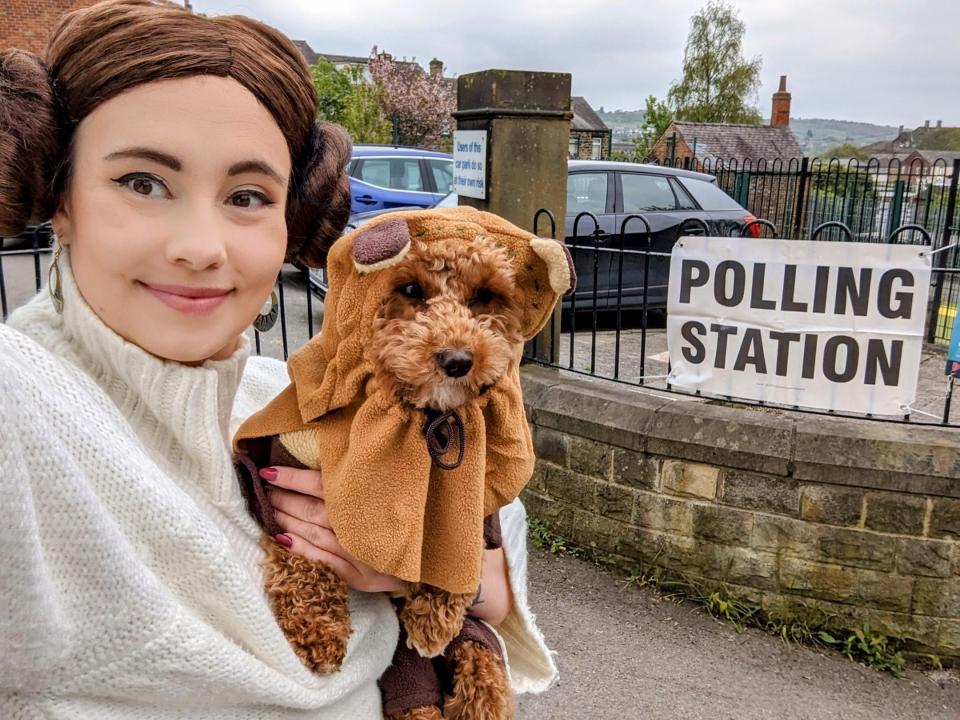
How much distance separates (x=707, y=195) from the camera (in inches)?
331

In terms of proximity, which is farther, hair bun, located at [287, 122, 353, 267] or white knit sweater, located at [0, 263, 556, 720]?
hair bun, located at [287, 122, 353, 267]

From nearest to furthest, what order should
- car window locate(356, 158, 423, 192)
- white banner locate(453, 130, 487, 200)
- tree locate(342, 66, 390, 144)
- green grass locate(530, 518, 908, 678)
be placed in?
green grass locate(530, 518, 908, 678) < white banner locate(453, 130, 487, 200) < car window locate(356, 158, 423, 192) < tree locate(342, 66, 390, 144)

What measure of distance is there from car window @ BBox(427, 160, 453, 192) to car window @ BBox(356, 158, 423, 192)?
27 centimetres

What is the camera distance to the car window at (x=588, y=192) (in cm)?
789

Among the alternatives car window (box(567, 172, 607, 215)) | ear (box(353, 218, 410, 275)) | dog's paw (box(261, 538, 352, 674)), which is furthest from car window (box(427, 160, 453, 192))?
dog's paw (box(261, 538, 352, 674))

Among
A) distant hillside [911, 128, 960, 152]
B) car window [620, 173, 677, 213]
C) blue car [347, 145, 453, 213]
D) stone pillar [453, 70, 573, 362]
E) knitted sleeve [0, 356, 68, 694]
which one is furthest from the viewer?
distant hillside [911, 128, 960, 152]

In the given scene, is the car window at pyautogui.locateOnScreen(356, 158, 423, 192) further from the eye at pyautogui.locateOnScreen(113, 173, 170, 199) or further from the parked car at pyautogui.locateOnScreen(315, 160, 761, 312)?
the eye at pyautogui.locateOnScreen(113, 173, 170, 199)

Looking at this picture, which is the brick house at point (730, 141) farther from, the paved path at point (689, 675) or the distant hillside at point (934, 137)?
the paved path at point (689, 675)

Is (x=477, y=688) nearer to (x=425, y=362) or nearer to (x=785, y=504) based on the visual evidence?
(x=425, y=362)

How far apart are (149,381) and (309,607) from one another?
45 centimetres

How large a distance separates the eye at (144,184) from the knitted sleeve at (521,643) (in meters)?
1.05

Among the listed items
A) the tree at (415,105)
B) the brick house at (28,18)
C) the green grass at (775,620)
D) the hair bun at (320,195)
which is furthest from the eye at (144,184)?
the tree at (415,105)

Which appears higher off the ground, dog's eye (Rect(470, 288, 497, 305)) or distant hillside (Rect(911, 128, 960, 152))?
distant hillside (Rect(911, 128, 960, 152))

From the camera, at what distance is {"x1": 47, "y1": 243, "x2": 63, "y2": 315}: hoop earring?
121 cm
